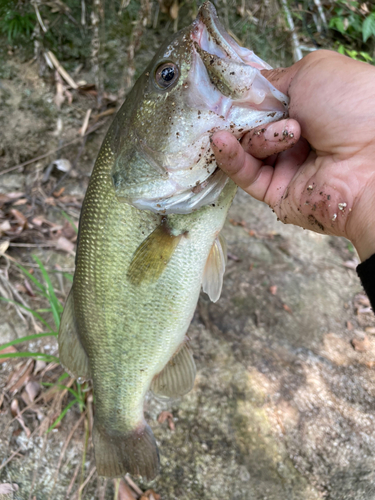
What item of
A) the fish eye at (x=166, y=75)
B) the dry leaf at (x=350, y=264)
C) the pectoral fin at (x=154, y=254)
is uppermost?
the fish eye at (x=166, y=75)

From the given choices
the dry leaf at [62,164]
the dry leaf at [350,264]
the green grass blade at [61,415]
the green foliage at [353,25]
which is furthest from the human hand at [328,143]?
the green foliage at [353,25]

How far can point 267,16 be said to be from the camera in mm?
3717

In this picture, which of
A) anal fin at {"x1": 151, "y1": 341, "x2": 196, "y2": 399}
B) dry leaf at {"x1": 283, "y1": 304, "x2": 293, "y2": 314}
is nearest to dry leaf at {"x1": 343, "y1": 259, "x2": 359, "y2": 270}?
dry leaf at {"x1": 283, "y1": 304, "x2": 293, "y2": 314}

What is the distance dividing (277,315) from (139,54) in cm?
304

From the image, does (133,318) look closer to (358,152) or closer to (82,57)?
(358,152)

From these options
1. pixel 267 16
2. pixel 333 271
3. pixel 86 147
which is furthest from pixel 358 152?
pixel 267 16

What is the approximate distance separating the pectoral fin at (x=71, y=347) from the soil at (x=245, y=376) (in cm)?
65

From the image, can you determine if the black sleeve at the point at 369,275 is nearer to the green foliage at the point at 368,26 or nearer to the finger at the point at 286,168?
the finger at the point at 286,168

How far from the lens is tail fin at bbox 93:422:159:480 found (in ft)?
5.64

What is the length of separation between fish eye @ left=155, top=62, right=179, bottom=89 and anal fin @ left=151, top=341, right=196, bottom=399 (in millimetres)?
1280

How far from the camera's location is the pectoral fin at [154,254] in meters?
1.37

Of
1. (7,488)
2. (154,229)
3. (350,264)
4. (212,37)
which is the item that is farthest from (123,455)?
(350,264)

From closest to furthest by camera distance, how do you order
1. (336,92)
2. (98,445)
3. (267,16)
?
1. (336,92)
2. (98,445)
3. (267,16)

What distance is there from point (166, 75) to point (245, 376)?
2.03m
